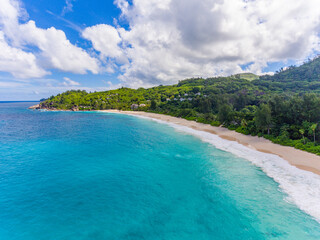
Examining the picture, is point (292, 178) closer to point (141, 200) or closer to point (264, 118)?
point (264, 118)

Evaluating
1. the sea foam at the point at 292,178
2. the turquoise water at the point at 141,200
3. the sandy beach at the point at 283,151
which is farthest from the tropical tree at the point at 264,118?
the turquoise water at the point at 141,200

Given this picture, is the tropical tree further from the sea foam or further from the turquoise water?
the turquoise water

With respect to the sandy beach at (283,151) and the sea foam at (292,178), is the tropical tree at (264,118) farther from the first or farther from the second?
the sea foam at (292,178)

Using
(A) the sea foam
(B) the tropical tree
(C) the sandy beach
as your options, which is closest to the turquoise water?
(A) the sea foam

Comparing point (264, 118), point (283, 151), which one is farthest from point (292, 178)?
point (264, 118)

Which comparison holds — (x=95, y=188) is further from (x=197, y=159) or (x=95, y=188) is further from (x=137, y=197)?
(x=197, y=159)

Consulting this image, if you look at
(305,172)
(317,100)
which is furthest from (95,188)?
(317,100)

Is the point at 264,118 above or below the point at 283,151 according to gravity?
above

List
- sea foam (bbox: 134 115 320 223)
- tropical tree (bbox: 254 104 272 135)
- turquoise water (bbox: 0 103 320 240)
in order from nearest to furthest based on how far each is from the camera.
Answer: turquoise water (bbox: 0 103 320 240) < sea foam (bbox: 134 115 320 223) < tropical tree (bbox: 254 104 272 135)
